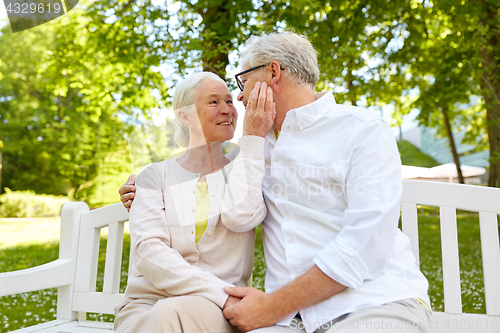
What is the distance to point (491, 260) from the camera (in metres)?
2.16

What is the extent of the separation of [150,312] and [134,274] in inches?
17.8

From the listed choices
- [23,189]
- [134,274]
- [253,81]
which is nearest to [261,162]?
[253,81]

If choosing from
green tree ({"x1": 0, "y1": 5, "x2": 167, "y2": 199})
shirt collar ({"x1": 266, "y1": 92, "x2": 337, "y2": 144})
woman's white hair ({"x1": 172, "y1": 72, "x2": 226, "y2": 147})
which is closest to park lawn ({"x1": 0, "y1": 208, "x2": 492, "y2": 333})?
green tree ({"x1": 0, "y1": 5, "x2": 167, "y2": 199})

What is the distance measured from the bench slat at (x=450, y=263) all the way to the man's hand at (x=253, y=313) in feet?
3.28

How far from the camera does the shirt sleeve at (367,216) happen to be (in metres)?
1.70

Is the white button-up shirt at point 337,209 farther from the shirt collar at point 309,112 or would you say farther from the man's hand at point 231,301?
the man's hand at point 231,301

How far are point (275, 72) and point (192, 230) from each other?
2.81 ft

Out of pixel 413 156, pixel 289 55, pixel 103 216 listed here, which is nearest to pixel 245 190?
pixel 289 55

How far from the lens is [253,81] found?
2133 mm

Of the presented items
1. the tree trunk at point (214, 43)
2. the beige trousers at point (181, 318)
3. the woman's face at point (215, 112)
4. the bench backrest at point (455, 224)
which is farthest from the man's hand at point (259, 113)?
the tree trunk at point (214, 43)

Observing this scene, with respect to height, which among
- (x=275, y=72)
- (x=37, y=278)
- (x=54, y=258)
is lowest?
(x=54, y=258)

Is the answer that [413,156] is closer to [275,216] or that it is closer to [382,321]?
[275,216]

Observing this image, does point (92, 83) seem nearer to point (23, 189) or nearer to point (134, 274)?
point (134, 274)

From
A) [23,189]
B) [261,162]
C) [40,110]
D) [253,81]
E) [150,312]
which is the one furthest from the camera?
[23,189]
